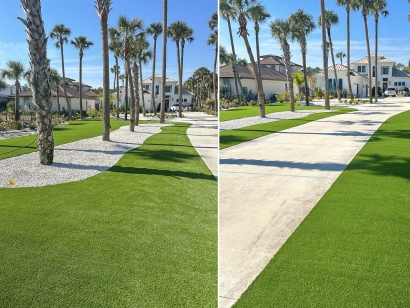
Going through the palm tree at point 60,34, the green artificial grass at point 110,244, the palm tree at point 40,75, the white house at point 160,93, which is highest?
the palm tree at point 60,34

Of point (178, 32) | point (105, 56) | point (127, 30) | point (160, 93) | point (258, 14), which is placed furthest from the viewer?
point (160, 93)

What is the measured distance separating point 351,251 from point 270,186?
73.2 inches

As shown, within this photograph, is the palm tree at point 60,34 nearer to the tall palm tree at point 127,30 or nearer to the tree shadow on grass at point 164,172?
the tall palm tree at point 127,30

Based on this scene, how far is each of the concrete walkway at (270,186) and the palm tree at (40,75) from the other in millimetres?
6014

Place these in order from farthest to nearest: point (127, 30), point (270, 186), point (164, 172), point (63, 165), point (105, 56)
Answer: point (127, 30) → point (105, 56) → point (63, 165) → point (164, 172) → point (270, 186)

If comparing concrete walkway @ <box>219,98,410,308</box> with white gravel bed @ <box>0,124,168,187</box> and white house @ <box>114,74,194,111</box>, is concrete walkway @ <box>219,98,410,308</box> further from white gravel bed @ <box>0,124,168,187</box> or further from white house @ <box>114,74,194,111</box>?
white house @ <box>114,74,194,111</box>

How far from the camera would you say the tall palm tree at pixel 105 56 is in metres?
17.3

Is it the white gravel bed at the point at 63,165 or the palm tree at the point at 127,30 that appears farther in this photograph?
the palm tree at the point at 127,30

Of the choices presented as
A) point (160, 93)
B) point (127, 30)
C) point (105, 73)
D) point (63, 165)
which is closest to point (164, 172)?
point (63, 165)

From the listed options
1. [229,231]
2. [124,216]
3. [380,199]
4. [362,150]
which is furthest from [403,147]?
[124,216]

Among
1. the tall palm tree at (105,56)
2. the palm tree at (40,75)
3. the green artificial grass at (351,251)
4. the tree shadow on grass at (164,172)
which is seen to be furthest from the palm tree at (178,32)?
the green artificial grass at (351,251)

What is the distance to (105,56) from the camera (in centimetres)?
1709

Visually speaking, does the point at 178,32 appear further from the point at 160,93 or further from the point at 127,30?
the point at 127,30

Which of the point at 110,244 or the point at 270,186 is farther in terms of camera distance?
the point at 270,186
